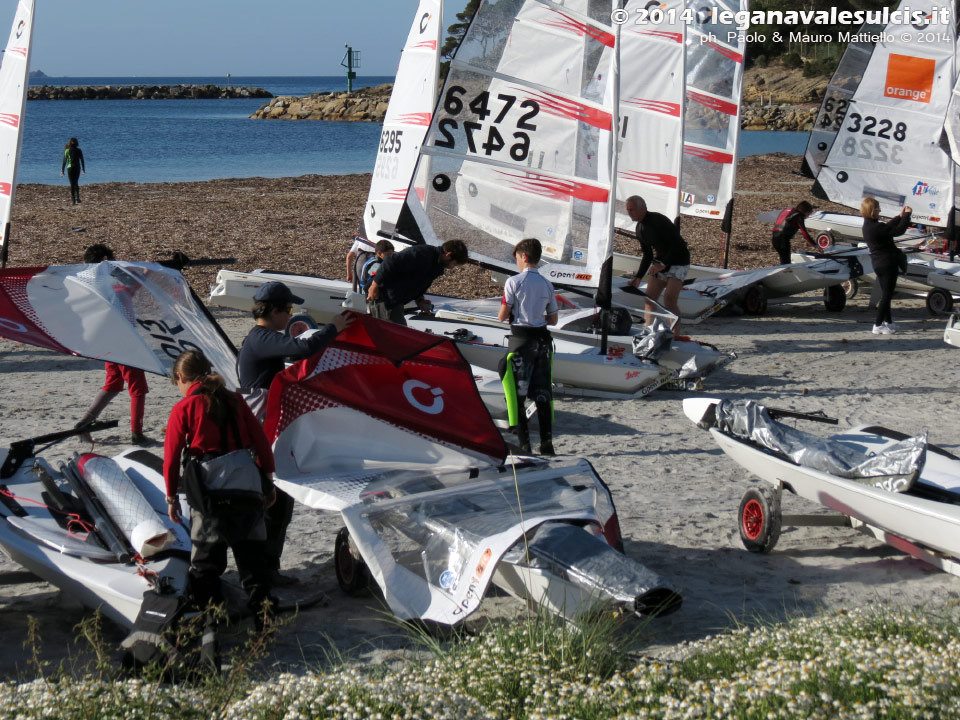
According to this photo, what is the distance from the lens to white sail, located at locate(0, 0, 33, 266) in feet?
38.4

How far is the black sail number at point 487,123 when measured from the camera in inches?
441

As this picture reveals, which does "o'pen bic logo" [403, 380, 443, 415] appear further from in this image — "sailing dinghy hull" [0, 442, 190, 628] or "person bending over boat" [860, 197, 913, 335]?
"person bending over boat" [860, 197, 913, 335]

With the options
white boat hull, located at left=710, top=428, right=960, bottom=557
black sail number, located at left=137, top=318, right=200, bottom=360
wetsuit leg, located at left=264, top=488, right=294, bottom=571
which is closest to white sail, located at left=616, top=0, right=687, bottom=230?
white boat hull, located at left=710, top=428, right=960, bottom=557

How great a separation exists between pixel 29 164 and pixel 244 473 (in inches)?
1697

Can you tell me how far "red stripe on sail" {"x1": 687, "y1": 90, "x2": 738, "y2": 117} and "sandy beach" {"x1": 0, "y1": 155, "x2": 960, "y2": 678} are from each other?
2792mm

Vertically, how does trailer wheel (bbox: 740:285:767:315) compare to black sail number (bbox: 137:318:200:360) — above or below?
below

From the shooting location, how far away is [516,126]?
11.2 meters

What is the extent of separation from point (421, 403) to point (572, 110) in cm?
562

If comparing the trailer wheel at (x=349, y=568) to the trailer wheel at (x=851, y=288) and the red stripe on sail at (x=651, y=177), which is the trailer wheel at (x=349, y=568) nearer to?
the red stripe on sail at (x=651, y=177)

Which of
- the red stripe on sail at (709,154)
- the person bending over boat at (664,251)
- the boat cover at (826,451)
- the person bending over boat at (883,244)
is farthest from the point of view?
the red stripe on sail at (709,154)

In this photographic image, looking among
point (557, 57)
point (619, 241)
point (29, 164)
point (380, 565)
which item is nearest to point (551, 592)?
point (380, 565)

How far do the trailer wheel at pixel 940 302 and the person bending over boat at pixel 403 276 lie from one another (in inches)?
315

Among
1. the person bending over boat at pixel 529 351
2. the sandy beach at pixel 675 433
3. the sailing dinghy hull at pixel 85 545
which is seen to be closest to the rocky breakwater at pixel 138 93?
the sandy beach at pixel 675 433

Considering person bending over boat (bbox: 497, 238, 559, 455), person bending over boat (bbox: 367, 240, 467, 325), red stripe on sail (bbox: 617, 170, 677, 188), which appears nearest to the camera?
person bending over boat (bbox: 497, 238, 559, 455)
